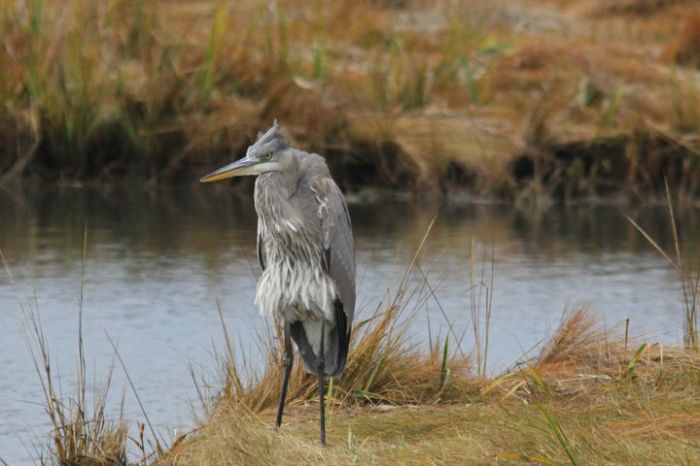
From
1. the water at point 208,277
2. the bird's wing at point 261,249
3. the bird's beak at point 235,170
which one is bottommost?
the water at point 208,277

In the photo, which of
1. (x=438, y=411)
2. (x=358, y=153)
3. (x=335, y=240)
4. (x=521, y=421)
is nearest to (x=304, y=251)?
(x=335, y=240)

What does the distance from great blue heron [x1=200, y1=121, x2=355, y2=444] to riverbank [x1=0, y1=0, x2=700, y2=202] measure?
8.84 m

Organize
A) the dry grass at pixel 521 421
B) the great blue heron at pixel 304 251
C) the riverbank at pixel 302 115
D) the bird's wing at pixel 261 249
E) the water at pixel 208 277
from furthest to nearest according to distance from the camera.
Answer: the riverbank at pixel 302 115 → the water at pixel 208 277 → the bird's wing at pixel 261 249 → the great blue heron at pixel 304 251 → the dry grass at pixel 521 421

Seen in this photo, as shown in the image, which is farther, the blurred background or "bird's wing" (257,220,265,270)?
the blurred background

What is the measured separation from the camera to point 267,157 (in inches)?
289

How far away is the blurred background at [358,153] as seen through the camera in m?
13.3

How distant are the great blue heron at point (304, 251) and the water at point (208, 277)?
31.8 inches

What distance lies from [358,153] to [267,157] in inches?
368

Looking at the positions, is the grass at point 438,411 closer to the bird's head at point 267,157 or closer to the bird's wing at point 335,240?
the bird's wing at point 335,240

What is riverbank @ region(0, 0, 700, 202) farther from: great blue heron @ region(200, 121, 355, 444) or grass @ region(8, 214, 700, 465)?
great blue heron @ region(200, 121, 355, 444)

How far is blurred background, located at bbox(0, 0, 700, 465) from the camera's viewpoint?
13.3 metres

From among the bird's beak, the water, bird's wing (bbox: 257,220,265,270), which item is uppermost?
the bird's beak

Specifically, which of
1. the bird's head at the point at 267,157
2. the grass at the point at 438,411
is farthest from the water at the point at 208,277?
the bird's head at the point at 267,157

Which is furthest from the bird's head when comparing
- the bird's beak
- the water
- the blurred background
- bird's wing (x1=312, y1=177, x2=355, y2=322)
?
the blurred background
